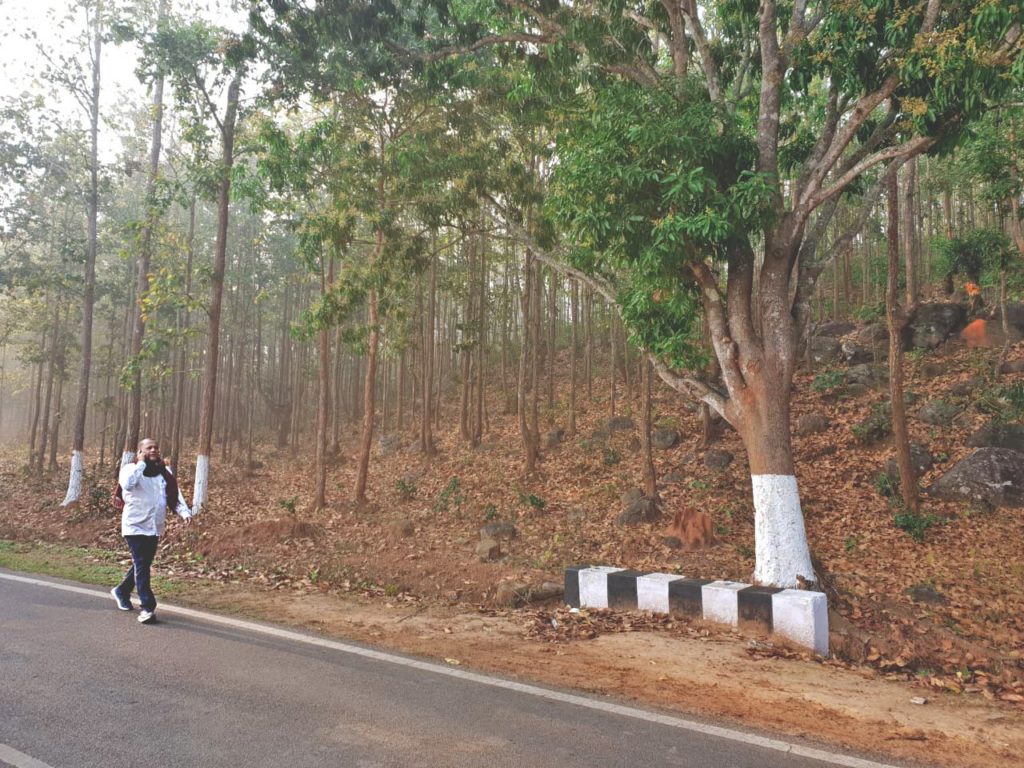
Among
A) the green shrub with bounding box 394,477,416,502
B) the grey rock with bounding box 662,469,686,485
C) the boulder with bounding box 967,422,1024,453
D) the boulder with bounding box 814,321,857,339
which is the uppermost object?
the boulder with bounding box 814,321,857,339

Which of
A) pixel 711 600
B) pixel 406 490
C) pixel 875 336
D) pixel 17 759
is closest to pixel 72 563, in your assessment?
pixel 17 759

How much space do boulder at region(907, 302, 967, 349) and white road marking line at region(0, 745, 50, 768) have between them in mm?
19539

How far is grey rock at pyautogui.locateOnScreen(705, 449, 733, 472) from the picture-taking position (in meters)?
13.7

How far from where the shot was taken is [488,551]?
402 inches

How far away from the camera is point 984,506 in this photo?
1037cm

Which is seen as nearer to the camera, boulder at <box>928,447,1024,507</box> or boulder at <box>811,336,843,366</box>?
boulder at <box>928,447,1024,507</box>

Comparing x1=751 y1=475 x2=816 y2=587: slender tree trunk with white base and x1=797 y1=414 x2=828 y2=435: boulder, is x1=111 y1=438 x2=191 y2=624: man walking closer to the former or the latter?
x1=751 y1=475 x2=816 y2=587: slender tree trunk with white base

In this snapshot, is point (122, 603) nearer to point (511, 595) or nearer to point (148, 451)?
point (148, 451)

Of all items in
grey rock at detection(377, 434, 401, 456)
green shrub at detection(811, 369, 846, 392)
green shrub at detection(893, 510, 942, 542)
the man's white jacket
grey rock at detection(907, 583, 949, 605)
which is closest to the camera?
the man's white jacket

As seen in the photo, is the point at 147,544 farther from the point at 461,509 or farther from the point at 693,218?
the point at 461,509

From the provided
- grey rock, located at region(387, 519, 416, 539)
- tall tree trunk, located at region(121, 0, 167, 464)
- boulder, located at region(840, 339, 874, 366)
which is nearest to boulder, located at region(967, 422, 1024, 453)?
boulder, located at region(840, 339, 874, 366)

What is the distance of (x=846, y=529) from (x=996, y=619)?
3059 millimetres

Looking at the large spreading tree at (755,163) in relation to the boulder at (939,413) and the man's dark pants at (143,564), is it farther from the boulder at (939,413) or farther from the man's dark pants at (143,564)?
the boulder at (939,413)

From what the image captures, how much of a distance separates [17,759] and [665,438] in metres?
14.2
